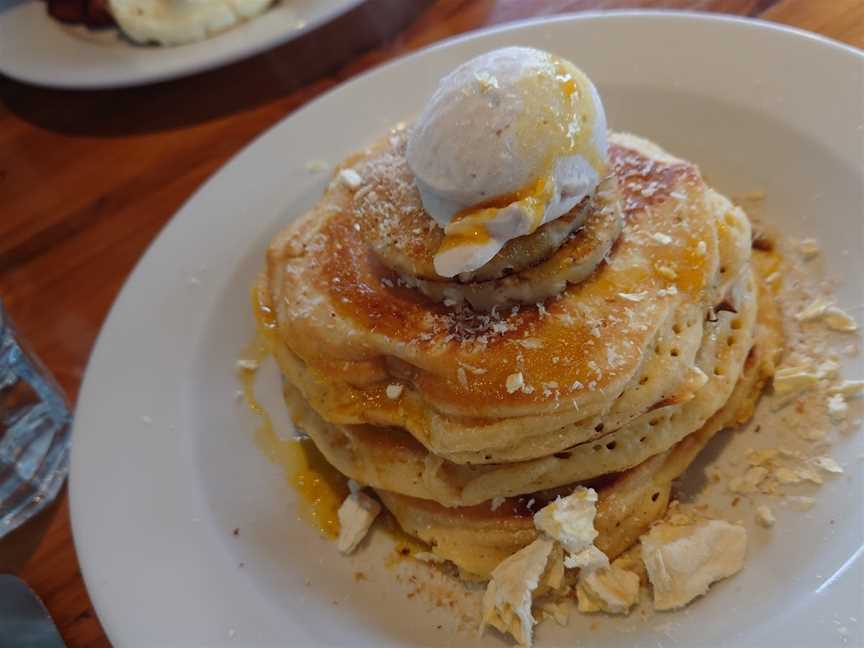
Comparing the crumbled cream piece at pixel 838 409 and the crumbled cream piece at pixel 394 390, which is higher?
the crumbled cream piece at pixel 394 390

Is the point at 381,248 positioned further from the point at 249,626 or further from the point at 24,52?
the point at 24,52

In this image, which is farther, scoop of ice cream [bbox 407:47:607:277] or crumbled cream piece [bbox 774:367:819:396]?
crumbled cream piece [bbox 774:367:819:396]

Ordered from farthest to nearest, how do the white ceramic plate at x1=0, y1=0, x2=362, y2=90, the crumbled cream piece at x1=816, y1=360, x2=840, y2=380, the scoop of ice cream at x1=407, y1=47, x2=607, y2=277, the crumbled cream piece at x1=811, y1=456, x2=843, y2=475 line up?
the white ceramic plate at x1=0, y1=0, x2=362, y2=90 < the crumbled cream piece at x1=816, y1=360, x2=840, y2=380 < the crumbled cream piece at x1=811, y1=456, x2=843, y2=475 < the scoop of ice cream at x1=407, y1=47, x2=607, y2=277

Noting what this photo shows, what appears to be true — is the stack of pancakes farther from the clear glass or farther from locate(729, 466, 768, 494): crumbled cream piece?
the clear glass

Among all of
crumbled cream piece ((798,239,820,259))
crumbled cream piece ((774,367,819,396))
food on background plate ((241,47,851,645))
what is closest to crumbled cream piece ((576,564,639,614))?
food on background plate ((241,47,851,645))

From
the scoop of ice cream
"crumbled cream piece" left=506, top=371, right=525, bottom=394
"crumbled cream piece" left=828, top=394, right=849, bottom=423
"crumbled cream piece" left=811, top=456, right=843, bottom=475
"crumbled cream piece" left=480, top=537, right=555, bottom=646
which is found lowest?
"crumbled cream piece" left=480, top=537, right=555, bottom=646

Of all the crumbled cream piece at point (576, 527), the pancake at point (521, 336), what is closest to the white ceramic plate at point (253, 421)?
the crumbled cream piece at point (576, 527)

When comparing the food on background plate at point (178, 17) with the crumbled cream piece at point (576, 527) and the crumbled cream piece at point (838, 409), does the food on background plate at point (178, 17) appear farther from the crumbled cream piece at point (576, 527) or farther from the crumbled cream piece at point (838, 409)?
the crumbled cream piece at point (838, 409)
